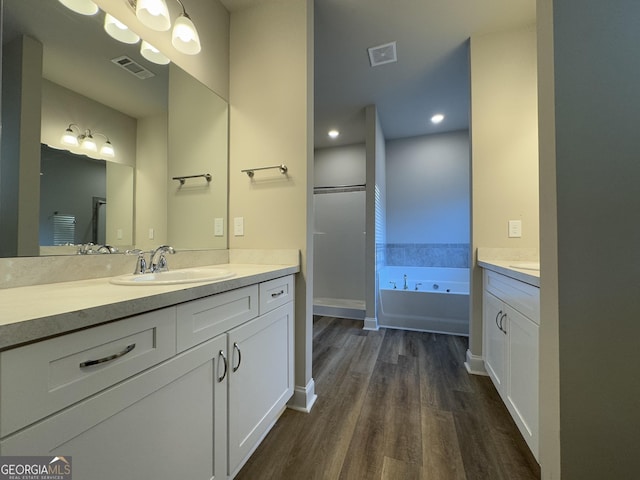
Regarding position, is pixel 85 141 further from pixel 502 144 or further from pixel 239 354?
pixel 502 144

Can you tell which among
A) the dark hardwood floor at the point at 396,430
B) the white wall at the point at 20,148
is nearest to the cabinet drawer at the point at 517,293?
the dark hardwood floor at the point at 396,430

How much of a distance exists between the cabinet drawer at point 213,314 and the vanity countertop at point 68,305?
0.13 feet

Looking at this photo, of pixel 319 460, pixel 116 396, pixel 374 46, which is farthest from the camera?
pixel 374 46

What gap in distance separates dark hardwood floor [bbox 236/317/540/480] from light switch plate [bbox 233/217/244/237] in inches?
45.8

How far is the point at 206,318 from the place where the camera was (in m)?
0.91

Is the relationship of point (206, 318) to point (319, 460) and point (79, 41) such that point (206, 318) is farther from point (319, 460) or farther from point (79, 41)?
point (79, 41)

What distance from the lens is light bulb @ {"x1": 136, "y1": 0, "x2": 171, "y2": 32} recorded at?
46.8 inches

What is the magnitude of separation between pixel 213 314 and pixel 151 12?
4.60 ft

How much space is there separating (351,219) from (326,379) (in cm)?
251

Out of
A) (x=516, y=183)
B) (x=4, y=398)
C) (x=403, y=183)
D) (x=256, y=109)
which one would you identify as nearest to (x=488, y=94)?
(x=516, y=183)

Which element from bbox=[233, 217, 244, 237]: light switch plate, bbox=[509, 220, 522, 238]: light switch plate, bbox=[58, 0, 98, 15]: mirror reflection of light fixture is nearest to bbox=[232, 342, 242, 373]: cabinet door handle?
bbox=[233, 217, 244, 237]: light switch plate

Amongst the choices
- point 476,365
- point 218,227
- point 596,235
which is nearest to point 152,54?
point 218,227

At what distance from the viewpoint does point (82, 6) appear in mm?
1099

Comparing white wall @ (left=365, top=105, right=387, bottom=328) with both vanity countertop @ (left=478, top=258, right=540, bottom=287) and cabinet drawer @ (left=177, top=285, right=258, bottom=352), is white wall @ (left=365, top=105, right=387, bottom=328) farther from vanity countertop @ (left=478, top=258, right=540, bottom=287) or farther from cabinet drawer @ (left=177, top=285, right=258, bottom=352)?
cabinet drawer @ (left=177, top=285, right=258, bottom=352)
